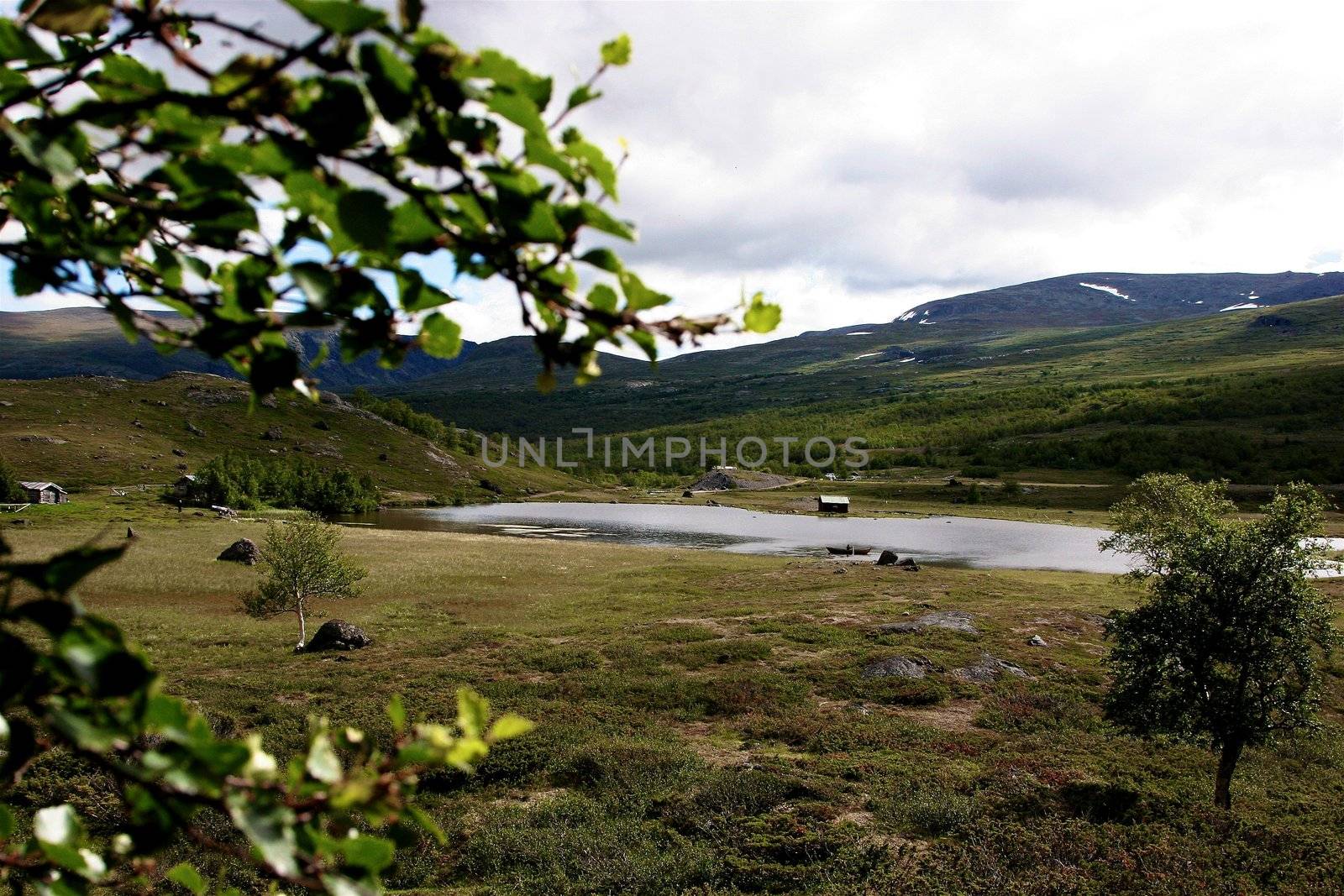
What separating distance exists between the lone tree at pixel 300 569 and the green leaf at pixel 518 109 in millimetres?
33813

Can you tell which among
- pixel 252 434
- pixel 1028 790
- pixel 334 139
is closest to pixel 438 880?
pixel 1028 790

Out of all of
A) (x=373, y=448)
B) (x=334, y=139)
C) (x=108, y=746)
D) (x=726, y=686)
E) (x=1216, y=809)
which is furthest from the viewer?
(x=373, y=448)

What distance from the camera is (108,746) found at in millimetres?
1224

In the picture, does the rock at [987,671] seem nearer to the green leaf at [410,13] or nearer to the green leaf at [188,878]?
the green leaf at [188,878]

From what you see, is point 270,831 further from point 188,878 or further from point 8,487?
point 8,487

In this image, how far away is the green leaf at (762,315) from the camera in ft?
5.88

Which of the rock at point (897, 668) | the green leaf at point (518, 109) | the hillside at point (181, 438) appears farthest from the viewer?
the hillside at point (181, 438)

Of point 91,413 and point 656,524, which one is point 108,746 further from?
point 91,413

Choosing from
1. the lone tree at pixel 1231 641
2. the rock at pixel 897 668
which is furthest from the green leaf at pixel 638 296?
the rock at pixel 897 668

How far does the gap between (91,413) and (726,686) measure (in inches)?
7174

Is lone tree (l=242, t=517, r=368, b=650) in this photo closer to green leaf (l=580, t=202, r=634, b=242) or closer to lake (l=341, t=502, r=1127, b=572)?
green leaf (l=580, t=202, r=634, b=242)

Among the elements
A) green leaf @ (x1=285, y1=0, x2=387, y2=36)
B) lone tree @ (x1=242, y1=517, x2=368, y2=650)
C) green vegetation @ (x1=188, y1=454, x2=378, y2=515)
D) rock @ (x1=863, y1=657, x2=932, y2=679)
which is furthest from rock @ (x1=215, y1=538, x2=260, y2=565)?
green leaf @ (x1=285, y1=0, x2=387, y2=36)

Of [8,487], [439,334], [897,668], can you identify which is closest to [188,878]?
[439,334]

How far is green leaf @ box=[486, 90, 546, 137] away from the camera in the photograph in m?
1.40
